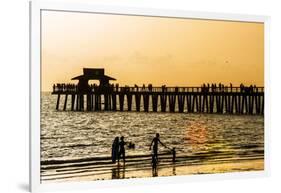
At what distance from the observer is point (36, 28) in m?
4.52

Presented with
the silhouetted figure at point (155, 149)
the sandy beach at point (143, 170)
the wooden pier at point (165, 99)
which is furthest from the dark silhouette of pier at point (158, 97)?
the sandy beach at point (143, 170)

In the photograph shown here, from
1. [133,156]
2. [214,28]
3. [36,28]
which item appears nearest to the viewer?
[36,28]

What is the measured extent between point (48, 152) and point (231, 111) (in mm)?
1914

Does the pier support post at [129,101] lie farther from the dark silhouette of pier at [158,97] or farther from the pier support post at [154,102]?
the pier support post at [154,102]

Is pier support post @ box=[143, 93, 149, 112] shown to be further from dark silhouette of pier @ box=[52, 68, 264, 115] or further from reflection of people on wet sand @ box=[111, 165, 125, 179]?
reflection of people on wet sand @ box=[111, 165, 125, 179]

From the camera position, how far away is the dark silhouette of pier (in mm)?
4746

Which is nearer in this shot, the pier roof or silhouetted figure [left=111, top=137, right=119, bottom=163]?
the pier roof

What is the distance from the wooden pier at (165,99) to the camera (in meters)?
4.76

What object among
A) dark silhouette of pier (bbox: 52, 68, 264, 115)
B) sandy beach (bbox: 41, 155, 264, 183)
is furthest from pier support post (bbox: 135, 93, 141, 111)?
sandy beach (bbox: 41, 155, 264, 183)

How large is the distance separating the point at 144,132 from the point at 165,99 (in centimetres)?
37

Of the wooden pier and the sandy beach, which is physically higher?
the wooden pier

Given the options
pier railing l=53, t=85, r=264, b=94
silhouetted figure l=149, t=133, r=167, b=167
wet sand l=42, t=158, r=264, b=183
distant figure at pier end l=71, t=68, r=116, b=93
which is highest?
distant figure at pier end l=71, t=68, r=116, b=93

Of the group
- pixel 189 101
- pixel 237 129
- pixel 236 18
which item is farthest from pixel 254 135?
pixel 236 18
